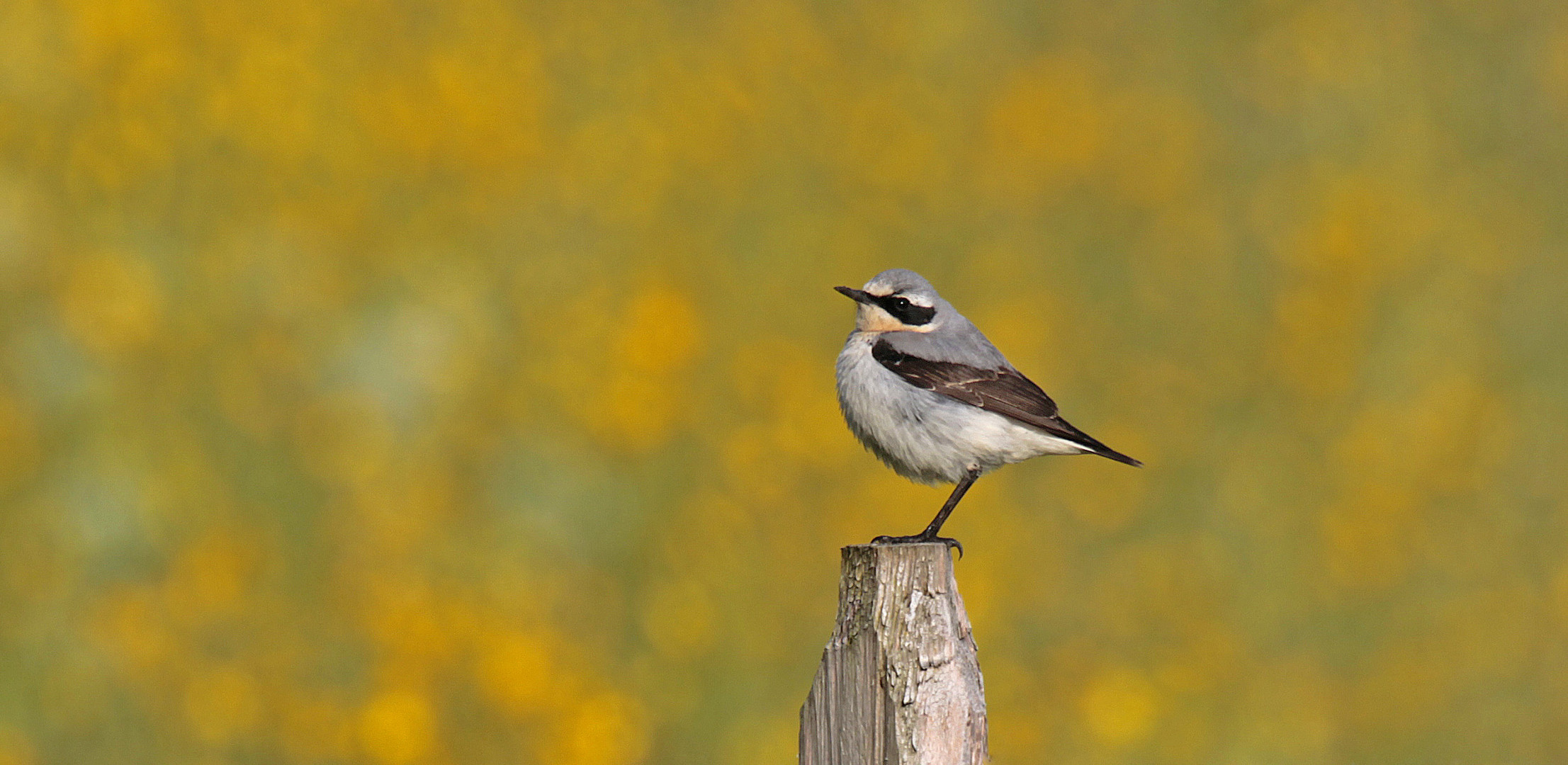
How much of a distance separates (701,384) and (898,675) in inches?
200

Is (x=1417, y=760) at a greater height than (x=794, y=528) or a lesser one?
lesser

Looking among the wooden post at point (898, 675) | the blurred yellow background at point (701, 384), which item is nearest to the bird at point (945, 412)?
the wooden post at point (898, 675)

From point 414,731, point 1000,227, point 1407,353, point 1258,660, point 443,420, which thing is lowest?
point 414,731

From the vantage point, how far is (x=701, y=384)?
8.56 metres

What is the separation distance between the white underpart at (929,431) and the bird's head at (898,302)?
1.21 ft

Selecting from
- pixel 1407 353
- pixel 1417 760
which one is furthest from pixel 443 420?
pixel 1407 353

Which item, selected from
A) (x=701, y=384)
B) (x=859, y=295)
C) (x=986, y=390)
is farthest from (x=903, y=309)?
(x=701, y=384)

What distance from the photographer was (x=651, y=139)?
9.34 meters

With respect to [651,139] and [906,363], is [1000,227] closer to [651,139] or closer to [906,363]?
[651,139]

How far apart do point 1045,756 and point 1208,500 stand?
2.33 m

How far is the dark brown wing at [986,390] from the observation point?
5570mm

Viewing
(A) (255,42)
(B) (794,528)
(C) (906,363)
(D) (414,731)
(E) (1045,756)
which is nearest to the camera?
(C) (906,363)

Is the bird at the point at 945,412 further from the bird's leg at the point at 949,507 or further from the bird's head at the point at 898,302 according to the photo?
the bird's head at the point at 898,302

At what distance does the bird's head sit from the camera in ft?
19.7
